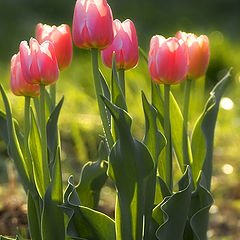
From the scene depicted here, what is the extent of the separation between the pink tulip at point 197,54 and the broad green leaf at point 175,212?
23 centimetres

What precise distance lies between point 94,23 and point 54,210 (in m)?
0.39

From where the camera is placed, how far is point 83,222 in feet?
4.26

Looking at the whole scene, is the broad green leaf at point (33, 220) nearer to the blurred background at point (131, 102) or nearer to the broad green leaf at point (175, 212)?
the broad green leaf at point (175, 212)

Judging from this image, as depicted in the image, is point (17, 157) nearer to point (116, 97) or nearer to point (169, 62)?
point (116, 97)

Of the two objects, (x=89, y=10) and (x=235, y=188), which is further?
→ (x=235, y=188)

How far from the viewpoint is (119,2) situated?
7172 mm

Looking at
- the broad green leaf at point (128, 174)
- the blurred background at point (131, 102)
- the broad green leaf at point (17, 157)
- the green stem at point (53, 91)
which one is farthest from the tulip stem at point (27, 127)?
the blurred background at point (131, 102)

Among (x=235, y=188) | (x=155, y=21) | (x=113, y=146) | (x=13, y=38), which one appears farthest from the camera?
(x=155, y=21)

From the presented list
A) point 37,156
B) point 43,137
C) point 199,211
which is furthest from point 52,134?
point 199,211

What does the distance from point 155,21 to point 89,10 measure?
524 centimetres

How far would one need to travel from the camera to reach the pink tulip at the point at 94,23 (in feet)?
4.00

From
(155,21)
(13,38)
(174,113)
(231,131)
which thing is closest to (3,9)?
(13,38)

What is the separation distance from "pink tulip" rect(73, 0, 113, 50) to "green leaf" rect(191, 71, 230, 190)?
323 mm

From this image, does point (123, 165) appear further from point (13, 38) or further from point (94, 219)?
point (13, 38)
